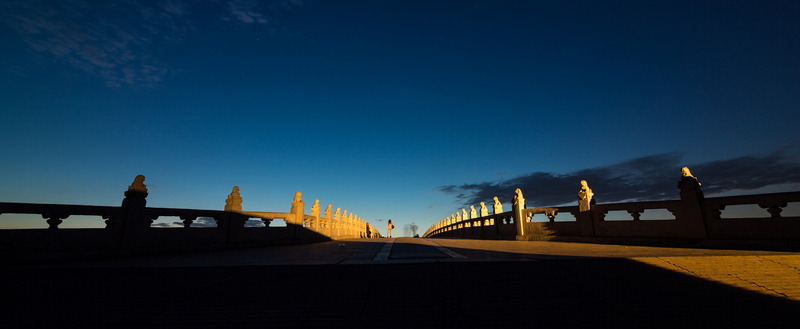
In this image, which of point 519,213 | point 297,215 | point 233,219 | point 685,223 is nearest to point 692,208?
point 685,223

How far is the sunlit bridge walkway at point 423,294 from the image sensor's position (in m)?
3.07

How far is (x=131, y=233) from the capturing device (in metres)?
8.09

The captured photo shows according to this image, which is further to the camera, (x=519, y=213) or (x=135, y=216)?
(x=519, y=213)

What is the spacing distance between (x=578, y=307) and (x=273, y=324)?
3.18m

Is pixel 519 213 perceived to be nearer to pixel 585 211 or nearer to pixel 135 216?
pixel 585 211

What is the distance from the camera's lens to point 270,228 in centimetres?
1198

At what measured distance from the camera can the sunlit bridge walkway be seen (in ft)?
10.1

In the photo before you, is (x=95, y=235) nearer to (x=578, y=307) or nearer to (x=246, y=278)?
(x=246, y=278)

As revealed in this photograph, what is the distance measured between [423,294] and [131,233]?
28.7ft

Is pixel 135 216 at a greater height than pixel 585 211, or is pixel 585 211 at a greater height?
pixel 135 216

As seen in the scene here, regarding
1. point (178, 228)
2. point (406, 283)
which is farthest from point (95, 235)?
point (406, 283)

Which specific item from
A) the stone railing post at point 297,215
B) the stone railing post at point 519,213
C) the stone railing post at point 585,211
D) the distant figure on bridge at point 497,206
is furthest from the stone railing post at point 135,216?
the distant figure on bridge at point 497,206

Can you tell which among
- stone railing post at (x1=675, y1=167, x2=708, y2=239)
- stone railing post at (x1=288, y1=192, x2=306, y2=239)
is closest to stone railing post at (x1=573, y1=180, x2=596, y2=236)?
stone railing post at (x1=675, y1=167, x2=708, y2=239)

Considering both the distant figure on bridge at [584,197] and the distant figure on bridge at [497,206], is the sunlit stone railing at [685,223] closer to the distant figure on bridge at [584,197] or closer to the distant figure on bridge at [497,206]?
the distant figure on bridge at [584,197]
